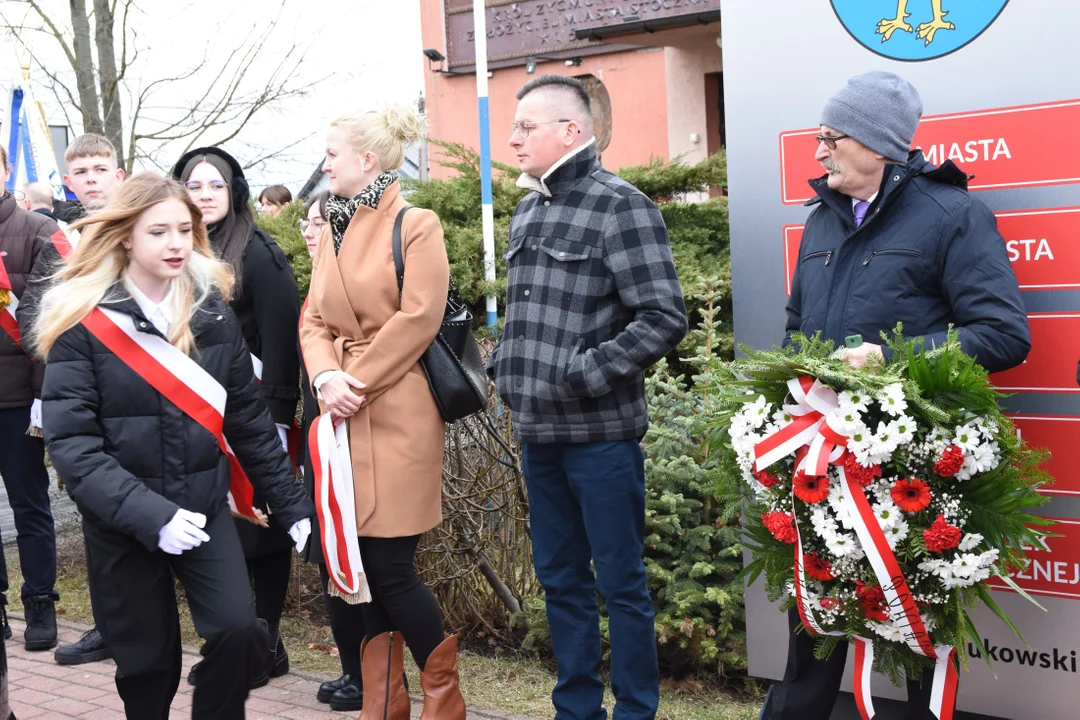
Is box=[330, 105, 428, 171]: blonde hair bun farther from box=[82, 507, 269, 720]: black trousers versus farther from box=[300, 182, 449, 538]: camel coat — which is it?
box=[82, 507, 269, 720]: black trousers

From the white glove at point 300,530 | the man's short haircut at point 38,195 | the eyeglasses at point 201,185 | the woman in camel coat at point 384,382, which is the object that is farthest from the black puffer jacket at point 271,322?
the man's short haircut at point 38,195

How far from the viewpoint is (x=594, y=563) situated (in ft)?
12.2

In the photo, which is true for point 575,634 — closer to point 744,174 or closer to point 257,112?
point 744,174

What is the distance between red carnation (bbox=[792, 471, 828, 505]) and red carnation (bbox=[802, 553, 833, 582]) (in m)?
0.16

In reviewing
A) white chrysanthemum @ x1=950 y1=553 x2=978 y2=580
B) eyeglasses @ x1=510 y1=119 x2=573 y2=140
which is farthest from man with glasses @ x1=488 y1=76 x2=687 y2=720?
white chrysanthemum @ x1=950 y1=553 x2=978 y2=580

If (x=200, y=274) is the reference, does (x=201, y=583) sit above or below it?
below

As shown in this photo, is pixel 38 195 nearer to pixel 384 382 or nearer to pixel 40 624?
pixel 40 624

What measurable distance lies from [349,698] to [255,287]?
1.64m

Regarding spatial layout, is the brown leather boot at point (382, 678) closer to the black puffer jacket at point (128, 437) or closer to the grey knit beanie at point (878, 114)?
the black puffer jacket at point (128, 437)

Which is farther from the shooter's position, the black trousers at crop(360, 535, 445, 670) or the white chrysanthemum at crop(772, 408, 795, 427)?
the black trousers at crop(360, 535, 445, 670)

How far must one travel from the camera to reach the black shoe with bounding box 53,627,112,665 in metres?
5.09

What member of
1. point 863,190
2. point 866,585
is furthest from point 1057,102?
point 866,585

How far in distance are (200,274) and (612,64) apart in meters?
14.9

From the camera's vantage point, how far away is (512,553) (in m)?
5.09
